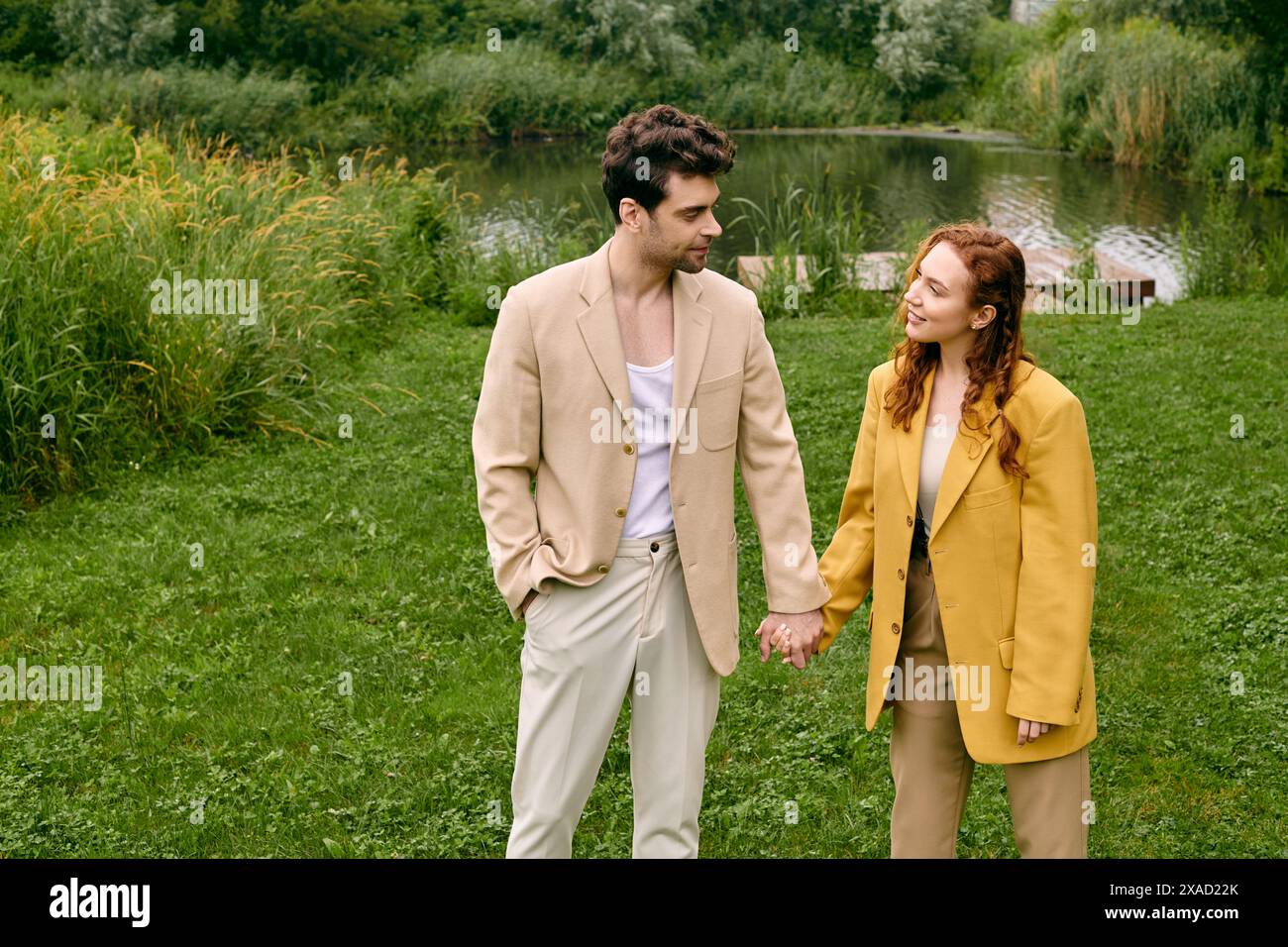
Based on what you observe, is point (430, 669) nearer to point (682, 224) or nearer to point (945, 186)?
point (682, 224)

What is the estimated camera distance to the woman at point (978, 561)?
308 cm

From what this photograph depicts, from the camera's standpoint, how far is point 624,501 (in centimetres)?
315

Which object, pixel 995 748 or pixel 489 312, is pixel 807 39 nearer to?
pixel 489 312

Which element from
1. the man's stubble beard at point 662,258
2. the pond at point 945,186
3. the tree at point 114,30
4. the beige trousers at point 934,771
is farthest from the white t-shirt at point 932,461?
the tree at point 114,30

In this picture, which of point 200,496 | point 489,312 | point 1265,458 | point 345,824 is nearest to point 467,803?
point 345,824

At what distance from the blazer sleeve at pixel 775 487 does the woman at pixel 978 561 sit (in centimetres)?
19

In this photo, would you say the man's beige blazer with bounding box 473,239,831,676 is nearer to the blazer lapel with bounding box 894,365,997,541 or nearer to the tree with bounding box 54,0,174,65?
the blazer lapel with bounding box 894,365,997,541

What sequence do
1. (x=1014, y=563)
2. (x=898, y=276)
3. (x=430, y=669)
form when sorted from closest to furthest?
(x=1014, y=563)
(x=430, y=669)
(x=898, y=276)

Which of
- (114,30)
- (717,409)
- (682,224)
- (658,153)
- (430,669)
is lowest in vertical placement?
(430,669)

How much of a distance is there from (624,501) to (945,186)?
18.6 metres

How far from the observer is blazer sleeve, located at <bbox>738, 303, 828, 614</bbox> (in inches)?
129

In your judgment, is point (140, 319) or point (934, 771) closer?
point (934, 771)

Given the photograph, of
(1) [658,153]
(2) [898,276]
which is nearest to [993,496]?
(1) [658,153]

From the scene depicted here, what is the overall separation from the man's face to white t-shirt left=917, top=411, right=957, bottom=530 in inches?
28.2
